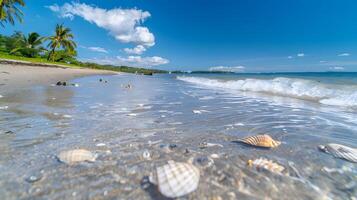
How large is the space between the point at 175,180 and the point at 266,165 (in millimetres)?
1115

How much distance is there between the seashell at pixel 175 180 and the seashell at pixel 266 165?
2.56ft

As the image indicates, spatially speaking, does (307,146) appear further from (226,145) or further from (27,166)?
(27,166)

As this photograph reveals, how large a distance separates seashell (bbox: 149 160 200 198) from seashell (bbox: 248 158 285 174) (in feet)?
2.56

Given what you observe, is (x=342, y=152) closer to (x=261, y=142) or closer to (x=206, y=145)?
(x=261, y=142)

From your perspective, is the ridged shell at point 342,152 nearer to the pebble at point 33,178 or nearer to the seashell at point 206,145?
the seashell at point 206,145

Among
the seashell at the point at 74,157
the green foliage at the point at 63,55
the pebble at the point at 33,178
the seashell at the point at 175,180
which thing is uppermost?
the green foliage at the point at 63,55

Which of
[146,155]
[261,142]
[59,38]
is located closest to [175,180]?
[146,155]

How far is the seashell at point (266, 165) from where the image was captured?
2.00 meters

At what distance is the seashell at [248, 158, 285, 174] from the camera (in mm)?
2000

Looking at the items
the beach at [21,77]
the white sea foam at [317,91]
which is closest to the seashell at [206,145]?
the white sea foam at [317,91]

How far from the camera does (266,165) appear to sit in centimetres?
206

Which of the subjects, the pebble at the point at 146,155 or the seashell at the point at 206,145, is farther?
the seashell at the point at 206,145

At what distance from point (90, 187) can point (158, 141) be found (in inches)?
49.3

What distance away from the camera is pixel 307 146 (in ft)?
8.95
